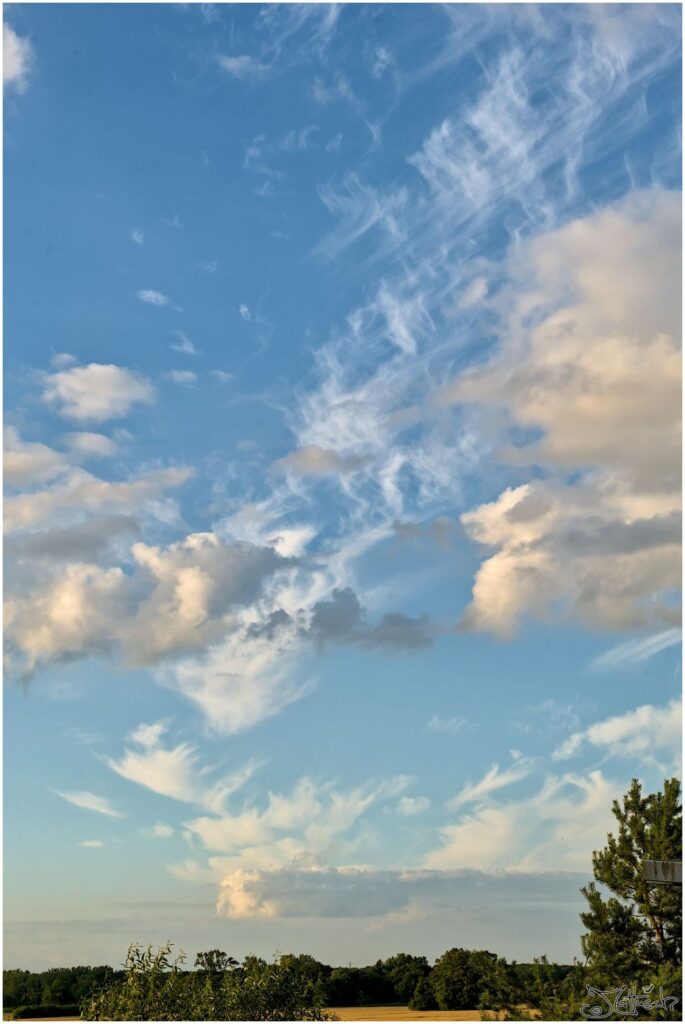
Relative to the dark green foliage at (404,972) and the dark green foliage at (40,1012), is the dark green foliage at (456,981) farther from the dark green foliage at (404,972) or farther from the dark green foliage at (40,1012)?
the dark green foliage at (40,1012)

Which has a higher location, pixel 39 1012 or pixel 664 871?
pixel 664 871

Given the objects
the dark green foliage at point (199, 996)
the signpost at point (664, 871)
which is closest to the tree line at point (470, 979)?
the dark green foliage at point (199, 996)

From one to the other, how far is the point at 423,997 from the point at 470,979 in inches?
112

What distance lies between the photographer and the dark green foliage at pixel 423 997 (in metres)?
37.8

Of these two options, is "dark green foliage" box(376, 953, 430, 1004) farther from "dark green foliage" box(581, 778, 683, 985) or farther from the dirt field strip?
"dark green foliage" box(581, 778, 683, 985)

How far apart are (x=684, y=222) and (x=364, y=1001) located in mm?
29122

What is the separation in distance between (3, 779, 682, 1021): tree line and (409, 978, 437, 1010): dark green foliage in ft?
0.14

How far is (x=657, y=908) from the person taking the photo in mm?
31922

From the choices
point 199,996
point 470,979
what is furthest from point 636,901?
point 199,996

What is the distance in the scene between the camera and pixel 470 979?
36656 mm

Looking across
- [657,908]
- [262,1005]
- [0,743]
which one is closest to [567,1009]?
[657,908]

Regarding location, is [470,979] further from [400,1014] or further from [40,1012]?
[40,1012]

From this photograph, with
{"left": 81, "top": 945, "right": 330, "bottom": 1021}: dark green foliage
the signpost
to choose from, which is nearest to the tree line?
{"left": 81, "top": 945, "right": 330, "bottom": 1021}: dark green foliage

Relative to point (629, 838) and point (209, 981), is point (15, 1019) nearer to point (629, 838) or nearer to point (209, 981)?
point (209, 981)
